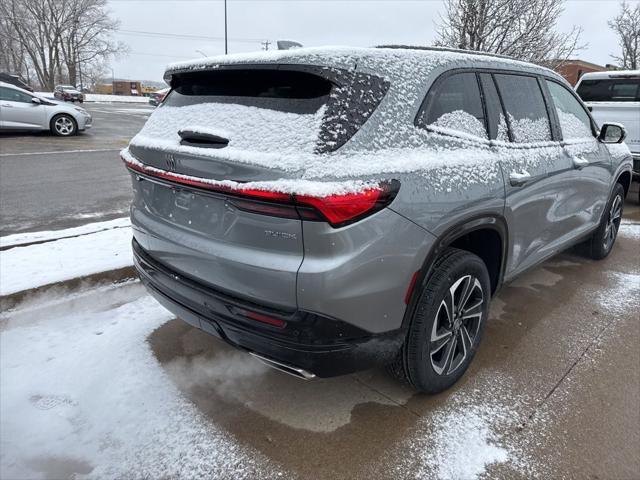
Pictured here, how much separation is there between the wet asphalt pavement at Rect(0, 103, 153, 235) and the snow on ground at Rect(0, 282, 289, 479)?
96.4 inches

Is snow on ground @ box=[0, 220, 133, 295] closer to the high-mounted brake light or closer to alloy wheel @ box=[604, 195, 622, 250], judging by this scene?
the high-mounted brake light

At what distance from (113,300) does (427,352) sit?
251cm

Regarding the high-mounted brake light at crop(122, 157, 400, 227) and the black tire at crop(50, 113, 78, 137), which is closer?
the high-mounted brake light at crop(122, 157, 400, 227)

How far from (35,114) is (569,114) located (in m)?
13.9

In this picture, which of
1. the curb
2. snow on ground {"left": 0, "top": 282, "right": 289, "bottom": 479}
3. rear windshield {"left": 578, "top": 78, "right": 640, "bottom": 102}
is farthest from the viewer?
rear windshield {"left": 578, "top": 78, "right": 640, "bottom": 102}

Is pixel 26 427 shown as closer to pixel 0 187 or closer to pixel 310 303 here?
pixel 310 303

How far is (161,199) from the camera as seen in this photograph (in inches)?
94.6

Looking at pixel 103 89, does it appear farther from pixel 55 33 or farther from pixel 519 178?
pixel 519 178

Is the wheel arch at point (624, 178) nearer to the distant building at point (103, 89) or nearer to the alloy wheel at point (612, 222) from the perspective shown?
the alloy wheel at point (612, 222)

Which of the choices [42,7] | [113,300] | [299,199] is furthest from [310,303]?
[42,7]

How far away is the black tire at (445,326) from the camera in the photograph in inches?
90.1

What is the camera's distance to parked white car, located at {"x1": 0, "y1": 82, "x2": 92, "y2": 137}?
41.3 ft

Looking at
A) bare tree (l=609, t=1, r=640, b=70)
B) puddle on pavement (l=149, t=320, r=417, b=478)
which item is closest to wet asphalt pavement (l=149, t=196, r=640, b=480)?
puddle on pavement (l=149, t=320, r=417, b=478)

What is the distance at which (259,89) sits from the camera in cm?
214
